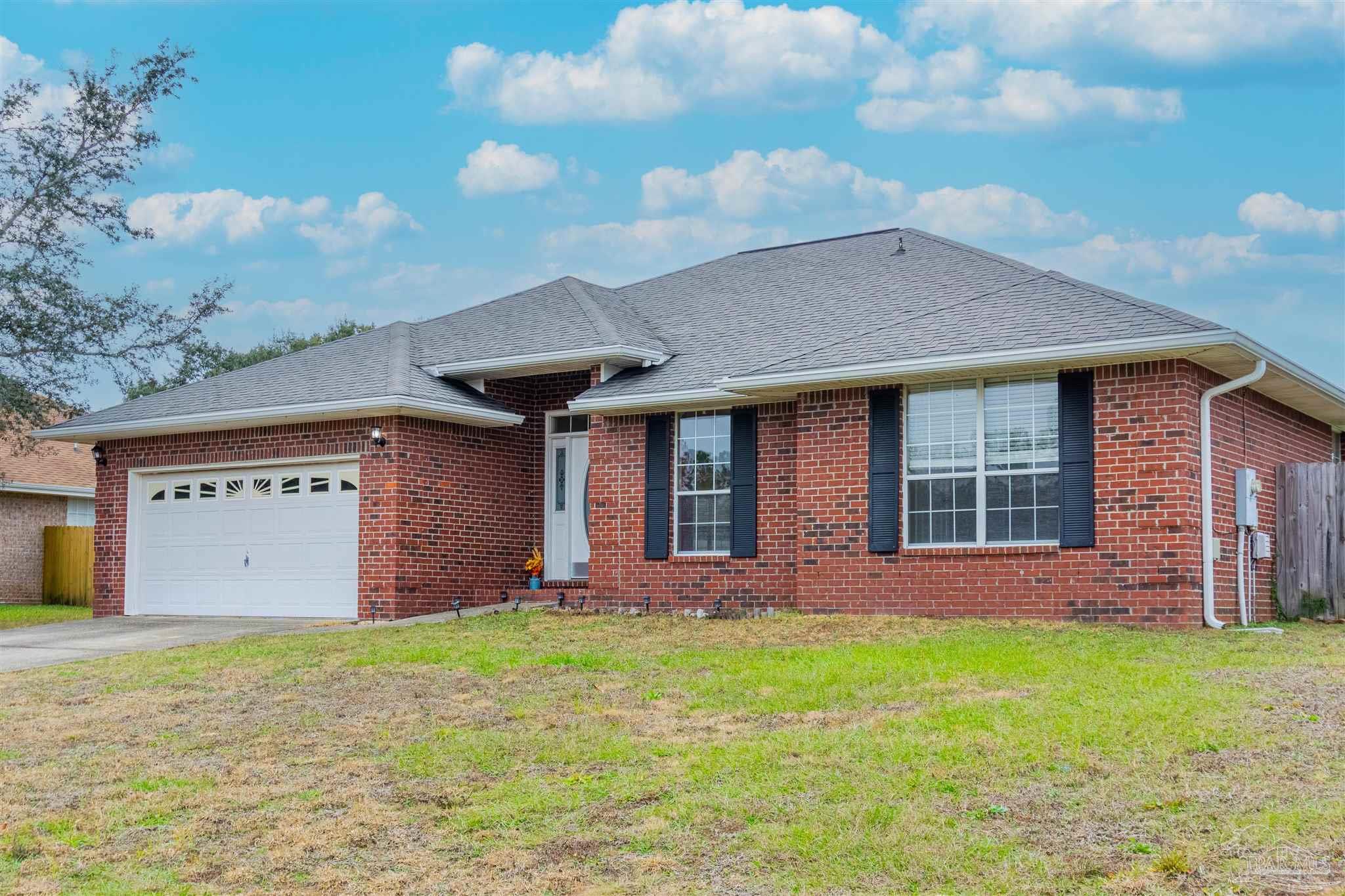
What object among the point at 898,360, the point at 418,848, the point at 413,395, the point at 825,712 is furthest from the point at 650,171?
the point at 418,848

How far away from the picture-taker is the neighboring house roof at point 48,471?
28547mm

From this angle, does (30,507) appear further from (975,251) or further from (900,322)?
(900,322)

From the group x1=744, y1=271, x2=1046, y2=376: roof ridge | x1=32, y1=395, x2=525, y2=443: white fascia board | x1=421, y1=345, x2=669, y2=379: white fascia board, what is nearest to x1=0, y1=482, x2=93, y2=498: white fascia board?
x1=32, y1=395, x2=525, y2=443: white fascia board

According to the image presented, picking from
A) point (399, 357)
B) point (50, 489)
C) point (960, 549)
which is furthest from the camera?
point (50, 489)

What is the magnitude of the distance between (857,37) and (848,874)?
18.8 m

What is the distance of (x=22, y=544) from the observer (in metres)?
29.3

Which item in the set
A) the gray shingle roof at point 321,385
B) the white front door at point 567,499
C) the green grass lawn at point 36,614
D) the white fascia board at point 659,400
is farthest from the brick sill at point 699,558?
the green grass lawn at point 36,614

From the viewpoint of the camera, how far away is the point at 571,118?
1040 inches

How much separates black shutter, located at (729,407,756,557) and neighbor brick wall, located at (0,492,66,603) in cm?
1992

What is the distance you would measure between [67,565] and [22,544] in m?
1.16

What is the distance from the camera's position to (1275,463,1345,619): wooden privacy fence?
14898mm

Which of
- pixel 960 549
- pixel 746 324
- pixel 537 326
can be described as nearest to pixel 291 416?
pixel 537 326

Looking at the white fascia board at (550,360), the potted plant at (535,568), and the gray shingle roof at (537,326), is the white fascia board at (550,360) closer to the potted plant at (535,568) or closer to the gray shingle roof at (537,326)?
the gray shingle roof at (537,326)

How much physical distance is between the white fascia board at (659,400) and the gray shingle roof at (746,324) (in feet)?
0.38
